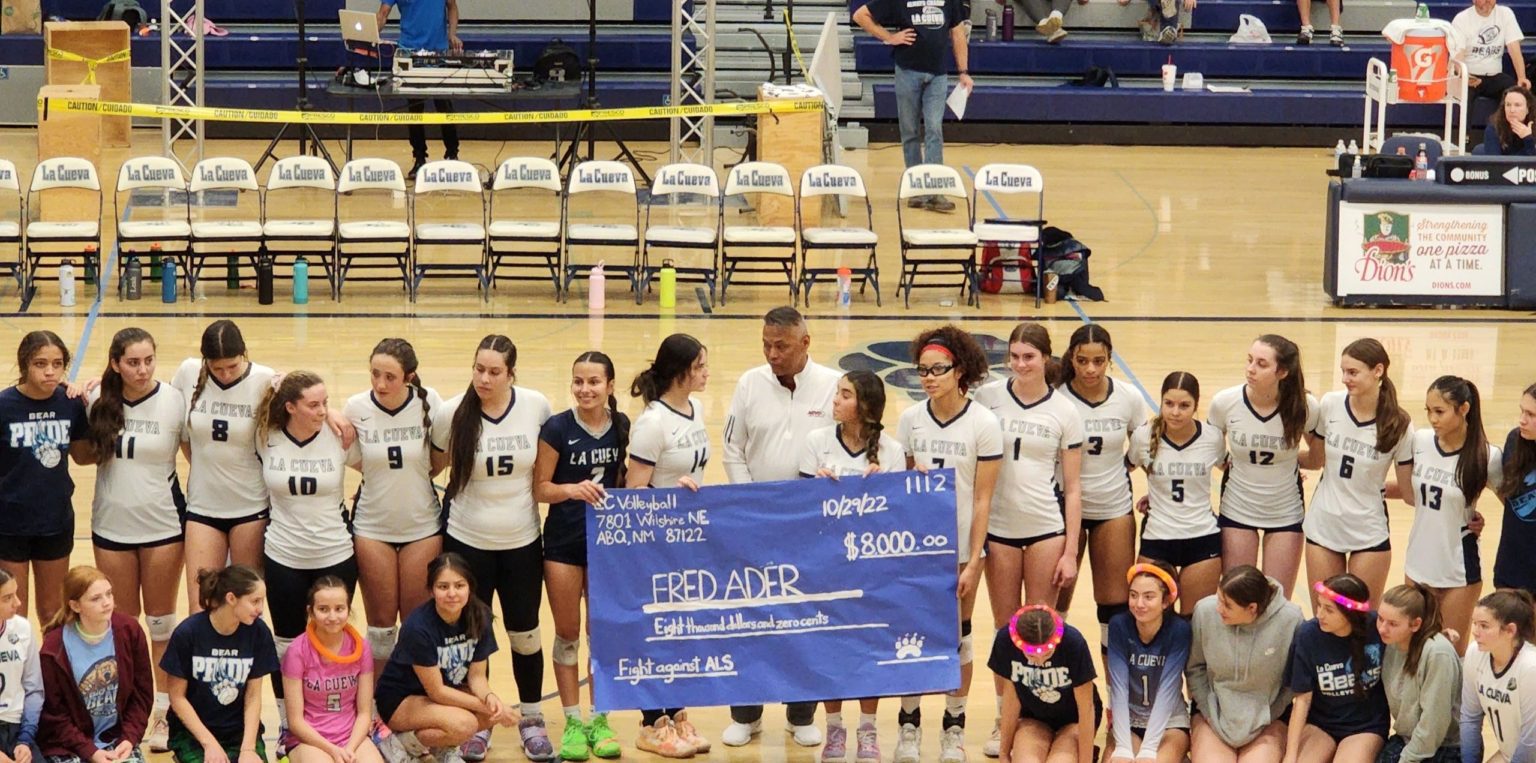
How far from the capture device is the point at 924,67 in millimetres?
17281

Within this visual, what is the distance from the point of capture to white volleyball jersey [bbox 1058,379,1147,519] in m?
7.68

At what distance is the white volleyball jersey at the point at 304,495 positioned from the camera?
7277 mm

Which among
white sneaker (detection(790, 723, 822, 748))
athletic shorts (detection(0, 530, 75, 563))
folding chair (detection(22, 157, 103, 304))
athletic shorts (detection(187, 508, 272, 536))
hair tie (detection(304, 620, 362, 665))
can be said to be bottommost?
white sneaker (detection(790, 723, 822, 748))

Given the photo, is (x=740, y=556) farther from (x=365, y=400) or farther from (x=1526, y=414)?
(x=1526, y=414)

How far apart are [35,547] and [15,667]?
966 millimetres

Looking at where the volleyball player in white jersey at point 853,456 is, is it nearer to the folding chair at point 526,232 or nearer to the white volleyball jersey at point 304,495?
the white volleyball jersey at point 304,495

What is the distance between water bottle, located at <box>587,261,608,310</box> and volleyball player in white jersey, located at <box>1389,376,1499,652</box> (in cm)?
752

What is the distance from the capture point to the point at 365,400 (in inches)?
293

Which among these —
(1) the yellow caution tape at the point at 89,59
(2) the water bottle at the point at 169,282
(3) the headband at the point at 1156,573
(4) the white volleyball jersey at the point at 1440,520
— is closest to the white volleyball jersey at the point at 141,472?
(3) the headband at the point at 1156,573

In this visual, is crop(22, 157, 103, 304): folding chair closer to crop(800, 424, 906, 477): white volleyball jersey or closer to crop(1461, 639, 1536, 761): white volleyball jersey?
crop(800, 424, 906, 477): white volleyball jersey

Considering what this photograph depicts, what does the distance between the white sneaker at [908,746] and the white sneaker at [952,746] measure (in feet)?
0.30

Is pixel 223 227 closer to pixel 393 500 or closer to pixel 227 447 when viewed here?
pixel 227 447

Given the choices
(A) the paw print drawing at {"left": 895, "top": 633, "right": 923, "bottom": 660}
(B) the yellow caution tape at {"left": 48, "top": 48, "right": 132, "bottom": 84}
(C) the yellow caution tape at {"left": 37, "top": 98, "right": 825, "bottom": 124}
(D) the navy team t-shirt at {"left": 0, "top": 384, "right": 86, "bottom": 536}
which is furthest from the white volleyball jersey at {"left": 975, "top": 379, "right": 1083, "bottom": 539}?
(B) the yellow caution tape at {"left": 48, "top": 48, "right": 132, "bottom": 84}

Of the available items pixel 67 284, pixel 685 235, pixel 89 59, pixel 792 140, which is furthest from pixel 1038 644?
pixel 89 59
